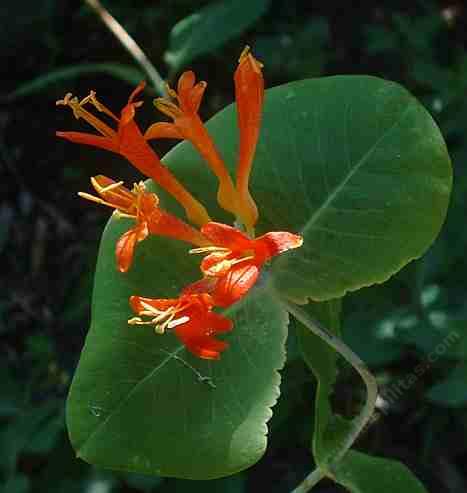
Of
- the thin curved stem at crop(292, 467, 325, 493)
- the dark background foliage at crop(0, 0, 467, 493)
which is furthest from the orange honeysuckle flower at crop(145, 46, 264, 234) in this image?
the dark background foliage at crop(0, 0, 467, 493)

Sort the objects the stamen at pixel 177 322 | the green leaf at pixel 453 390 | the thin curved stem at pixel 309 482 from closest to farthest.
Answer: the stamen at pixel 177 322
the thin curved stem at pixel 309 482
the green leaf at pixel 453 390

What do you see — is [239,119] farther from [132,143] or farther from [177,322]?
[177,322]

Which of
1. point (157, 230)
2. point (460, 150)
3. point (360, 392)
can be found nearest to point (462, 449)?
point (360, 392)

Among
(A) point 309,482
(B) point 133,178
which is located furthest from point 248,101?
(B) point 133,178

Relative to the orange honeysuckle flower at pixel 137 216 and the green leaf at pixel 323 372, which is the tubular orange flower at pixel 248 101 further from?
the green leaf at pixel 323 372

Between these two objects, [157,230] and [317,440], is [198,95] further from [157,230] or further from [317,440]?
[317,440]

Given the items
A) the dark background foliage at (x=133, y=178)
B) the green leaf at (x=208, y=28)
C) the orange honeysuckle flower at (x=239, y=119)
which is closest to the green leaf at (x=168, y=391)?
the orange honeysuckle flower at (x=239, y=119)
